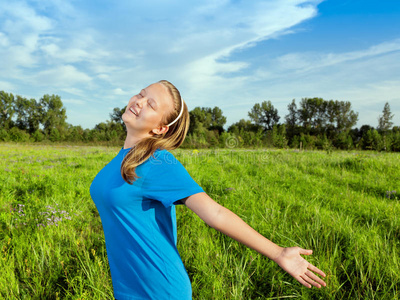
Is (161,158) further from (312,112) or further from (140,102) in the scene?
(312,112)

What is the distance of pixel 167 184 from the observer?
1168mm

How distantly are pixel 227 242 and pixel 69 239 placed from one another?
5.98 ft

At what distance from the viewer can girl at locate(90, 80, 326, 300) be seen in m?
1.12

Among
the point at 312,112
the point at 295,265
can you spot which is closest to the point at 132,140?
the point at 295,265

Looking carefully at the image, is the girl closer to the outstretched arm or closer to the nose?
the outstretched arm

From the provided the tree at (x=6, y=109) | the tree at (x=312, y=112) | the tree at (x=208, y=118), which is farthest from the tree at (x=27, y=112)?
the tree at (x=312, y=112)

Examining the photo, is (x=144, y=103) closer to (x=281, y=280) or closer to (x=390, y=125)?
(x=281, y=280)

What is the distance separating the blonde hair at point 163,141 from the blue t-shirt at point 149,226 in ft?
0.12

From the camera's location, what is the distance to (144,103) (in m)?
1.50

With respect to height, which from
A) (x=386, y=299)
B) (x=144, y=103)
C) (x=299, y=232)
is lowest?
(x=386, y=299)

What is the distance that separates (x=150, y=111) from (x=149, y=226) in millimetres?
632

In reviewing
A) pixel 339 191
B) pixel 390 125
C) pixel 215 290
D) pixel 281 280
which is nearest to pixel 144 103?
pixel 215 290

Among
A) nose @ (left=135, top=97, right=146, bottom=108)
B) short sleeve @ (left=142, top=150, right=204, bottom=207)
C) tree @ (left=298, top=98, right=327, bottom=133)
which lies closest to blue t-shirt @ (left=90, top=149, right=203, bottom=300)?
short sleeve @ (left=142, top=150, right=204, bottom=207)

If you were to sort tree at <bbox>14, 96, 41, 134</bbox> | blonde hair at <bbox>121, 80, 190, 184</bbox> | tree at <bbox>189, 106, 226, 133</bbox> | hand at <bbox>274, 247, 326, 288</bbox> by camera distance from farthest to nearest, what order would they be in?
tree at <bbox>14, 96, 41, 134</bbox>, tree at <bbox>189, 106, 226, 133</bbox>, blonde hair at <bbox>121, 80, 190, 184</bbox>, hand at <bbox>274, 247, 326, 288</bbox>
